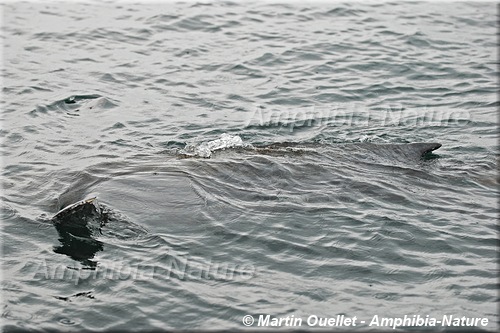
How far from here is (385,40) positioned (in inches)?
717

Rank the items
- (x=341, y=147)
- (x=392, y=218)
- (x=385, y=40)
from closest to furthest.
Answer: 1. (x=392, y=218)
2. (x=341, y=147)
3. (x=385, y=40)

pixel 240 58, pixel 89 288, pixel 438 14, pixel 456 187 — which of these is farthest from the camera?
pixel 438 14

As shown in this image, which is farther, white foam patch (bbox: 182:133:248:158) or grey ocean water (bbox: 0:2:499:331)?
white foam patch (bbox: 182:133:248:158)

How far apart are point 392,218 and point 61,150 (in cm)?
547

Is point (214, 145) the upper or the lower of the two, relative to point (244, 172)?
lower

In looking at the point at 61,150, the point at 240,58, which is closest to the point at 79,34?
the point at 240,58

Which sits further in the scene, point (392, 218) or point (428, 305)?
point (392, 218)

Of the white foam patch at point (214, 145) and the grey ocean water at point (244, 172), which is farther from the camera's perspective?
the white foam patch at point (214, 145)

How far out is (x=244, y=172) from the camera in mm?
10789

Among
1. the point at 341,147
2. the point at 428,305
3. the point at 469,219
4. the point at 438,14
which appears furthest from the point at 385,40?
the point at 428,305

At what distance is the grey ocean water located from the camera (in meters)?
8.48

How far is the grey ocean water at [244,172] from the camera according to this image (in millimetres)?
8477

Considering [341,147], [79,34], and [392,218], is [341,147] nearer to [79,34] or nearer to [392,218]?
[392,218]

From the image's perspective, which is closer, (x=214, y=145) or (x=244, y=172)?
(x=244, y=172)
